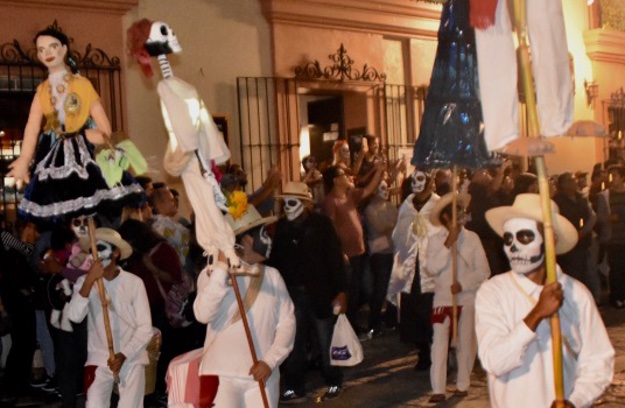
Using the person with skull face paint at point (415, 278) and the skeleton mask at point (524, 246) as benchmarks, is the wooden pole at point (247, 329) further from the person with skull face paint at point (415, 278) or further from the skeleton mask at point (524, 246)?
the person with skull face paint at point (415, 278)

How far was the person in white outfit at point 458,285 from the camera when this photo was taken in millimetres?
9766

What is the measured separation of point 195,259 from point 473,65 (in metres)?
5.19

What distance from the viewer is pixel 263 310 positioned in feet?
21.9

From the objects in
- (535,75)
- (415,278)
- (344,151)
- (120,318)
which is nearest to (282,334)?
(120,318)

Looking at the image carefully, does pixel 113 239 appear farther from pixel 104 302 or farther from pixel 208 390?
pixel 208 390

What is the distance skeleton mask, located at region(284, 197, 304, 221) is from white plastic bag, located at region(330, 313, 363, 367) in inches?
43.6

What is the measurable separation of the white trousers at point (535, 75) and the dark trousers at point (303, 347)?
502 centimetres

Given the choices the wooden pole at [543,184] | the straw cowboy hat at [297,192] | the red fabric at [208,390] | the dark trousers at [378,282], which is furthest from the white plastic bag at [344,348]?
the wooden pole at [543,184]

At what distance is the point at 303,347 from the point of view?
10062 millimetres

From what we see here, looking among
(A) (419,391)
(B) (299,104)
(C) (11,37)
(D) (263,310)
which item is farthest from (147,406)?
(B) (299,104)

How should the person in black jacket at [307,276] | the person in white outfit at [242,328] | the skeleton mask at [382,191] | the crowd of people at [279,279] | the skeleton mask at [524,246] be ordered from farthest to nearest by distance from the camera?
the skeleton mask at [382,191] < the person in black jacket at [307,276] < the crowd of people at [279,279] < the person in white outfit at [242,328] < the skeleton mask at [524,246]

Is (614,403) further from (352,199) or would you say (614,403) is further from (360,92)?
(360,92)

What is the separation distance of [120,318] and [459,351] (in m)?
3.52

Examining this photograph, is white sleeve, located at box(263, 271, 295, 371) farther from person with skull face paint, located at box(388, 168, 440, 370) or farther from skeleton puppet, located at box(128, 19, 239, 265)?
person with skull face paint, located at box(388, 168, 440, 370)
